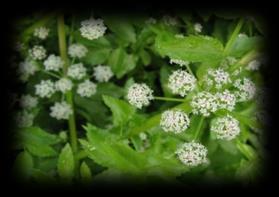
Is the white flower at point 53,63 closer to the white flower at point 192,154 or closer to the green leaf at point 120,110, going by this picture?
the green leaf at point 120,110

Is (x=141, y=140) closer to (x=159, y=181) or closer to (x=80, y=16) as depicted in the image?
(x=159, y=181)

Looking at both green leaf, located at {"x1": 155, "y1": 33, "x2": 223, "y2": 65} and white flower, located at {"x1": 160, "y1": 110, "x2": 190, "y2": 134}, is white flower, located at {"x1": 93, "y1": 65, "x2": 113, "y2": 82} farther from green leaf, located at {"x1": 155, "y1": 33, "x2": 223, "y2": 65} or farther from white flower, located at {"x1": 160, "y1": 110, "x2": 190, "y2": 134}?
green leaf, located at {"x1": 155, "y1": 33, "x2": 223, "y2": 65}

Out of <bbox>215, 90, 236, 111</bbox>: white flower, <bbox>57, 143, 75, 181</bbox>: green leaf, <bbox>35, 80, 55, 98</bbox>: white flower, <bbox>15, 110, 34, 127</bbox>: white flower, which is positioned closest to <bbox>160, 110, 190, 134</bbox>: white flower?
<bbox>215, 90, 236, 111</bbox>: white flower

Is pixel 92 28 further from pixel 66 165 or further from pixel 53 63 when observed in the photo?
pixel 66 165

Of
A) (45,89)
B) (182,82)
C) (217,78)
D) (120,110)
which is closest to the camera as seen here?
(217,78)

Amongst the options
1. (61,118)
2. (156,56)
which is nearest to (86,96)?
(61,118)

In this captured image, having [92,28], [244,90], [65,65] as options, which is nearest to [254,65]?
[244,90]
